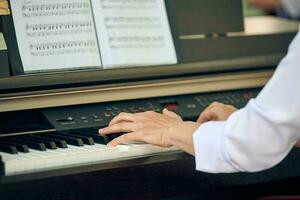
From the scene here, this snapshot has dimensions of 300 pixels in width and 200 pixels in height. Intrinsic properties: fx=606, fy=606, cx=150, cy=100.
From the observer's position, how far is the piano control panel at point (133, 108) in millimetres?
1687

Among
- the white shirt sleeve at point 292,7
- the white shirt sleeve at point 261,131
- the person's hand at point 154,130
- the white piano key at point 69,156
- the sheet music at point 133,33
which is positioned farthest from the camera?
the white shirt sleeve at point 292,7

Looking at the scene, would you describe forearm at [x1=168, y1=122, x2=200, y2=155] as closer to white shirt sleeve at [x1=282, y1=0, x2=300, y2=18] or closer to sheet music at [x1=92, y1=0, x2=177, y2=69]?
sheet music at [x1=92, y1=0, x2=177, y2=69]

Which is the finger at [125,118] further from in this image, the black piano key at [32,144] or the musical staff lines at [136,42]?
the musical staff lines at [136,42]

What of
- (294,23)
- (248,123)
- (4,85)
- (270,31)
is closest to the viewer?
(248,123)

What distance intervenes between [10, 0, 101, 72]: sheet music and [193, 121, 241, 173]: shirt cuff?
503mm

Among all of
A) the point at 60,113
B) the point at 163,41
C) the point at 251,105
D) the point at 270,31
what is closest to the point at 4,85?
the point at 60,113

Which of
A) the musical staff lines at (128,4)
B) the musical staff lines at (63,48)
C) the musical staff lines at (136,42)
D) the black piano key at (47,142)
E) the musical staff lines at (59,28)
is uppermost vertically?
the musical staff lines at (128,4)

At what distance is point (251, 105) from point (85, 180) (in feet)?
1.37

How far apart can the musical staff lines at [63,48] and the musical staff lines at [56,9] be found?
0.09 m

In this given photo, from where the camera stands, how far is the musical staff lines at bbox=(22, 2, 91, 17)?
5.62 ft

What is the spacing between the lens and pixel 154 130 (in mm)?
1483

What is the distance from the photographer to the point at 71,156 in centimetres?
140

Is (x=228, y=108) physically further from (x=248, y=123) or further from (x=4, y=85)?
(x=4, y=85)

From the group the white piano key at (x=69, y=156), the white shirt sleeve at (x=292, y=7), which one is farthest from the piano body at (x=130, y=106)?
the white shirt sleeve at (x=292, y=7)
